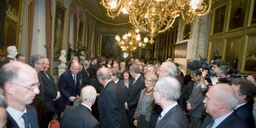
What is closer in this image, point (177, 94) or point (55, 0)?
point (177, 94)

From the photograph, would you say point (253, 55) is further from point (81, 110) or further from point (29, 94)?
point (29, 94)

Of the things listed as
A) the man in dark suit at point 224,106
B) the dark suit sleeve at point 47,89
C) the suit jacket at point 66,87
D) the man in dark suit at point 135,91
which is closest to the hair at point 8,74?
the man in dark suit at point 224,106

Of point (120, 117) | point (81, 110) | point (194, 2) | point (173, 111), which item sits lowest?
point (120, 117)

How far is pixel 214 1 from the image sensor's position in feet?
27.5

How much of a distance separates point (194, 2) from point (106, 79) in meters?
2.73

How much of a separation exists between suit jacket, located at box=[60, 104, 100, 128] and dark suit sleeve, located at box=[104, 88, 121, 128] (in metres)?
0.69

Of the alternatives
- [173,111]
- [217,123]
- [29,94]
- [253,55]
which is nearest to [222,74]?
[217,123]

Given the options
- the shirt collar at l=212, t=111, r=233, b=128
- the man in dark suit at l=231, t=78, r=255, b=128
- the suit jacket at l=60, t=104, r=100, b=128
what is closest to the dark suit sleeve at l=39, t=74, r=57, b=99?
the suit jacket at l=60, t=104, r=100, b=128

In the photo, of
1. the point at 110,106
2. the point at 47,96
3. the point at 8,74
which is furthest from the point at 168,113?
the point at 47,96

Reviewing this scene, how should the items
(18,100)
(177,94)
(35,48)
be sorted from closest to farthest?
(18,100)
(177,94)
(35,48)

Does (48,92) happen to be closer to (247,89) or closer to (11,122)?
(11,122)

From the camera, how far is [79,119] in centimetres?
255

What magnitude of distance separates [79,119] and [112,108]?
0.90 m

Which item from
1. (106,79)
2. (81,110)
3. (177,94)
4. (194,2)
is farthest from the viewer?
(194,2)
